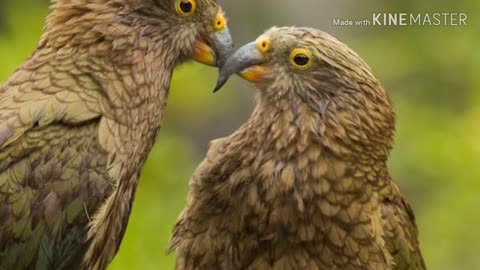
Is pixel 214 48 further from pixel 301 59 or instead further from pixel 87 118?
pixel 87 118

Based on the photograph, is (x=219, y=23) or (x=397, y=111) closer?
(x=219, y=23)

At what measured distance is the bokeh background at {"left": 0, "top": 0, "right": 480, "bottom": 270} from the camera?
8070mm

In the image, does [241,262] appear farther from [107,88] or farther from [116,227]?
[107,88]

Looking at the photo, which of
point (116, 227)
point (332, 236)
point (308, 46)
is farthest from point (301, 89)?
point (116, 227)

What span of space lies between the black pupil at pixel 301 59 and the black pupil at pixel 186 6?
0.51 metres

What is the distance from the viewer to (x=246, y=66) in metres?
5.69

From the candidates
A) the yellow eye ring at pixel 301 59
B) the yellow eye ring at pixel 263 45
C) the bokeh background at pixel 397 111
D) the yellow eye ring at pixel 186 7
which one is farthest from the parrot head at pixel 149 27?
the bokeh background at pixel 397 111

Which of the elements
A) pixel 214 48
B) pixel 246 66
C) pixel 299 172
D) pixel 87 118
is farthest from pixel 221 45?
pixel 87 118

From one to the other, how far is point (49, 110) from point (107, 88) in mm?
271

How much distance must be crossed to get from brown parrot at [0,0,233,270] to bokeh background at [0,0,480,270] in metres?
1.61

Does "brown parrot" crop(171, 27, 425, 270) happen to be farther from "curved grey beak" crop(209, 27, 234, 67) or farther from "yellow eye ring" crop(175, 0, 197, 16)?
"yellow eye ring" crop(175, 0, 197, 16)

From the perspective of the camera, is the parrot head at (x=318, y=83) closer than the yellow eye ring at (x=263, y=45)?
Yes

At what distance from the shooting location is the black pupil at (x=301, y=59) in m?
5.69

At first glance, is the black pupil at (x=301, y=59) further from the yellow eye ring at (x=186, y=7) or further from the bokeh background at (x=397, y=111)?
the bokeh background at (x=397, y=111)
